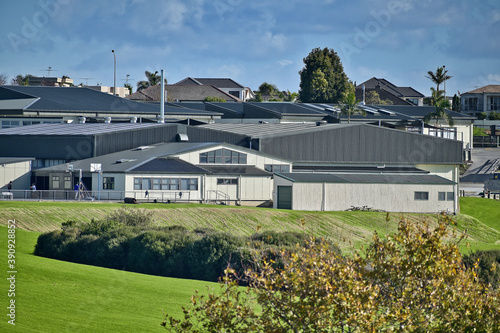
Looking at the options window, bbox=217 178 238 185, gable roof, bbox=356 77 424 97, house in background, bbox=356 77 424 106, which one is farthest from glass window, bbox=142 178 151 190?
gable roof, bbox=356 77 424 97

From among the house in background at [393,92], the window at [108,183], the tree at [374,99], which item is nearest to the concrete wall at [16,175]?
the window at [108,183]

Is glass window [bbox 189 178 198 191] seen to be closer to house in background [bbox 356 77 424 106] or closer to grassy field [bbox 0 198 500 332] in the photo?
grassy field [bbox 0 198 500 332]

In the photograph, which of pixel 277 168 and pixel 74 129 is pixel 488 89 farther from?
pixel 74 129

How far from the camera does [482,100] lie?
156000 mm

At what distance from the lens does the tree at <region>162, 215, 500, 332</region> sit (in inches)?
521

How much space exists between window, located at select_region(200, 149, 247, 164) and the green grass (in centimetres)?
3763

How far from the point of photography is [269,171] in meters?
68.6

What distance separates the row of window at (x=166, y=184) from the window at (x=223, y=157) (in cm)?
457

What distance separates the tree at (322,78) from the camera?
14538 cm

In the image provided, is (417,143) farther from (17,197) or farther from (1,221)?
(1,221)

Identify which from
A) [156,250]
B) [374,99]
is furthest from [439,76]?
[156,250]

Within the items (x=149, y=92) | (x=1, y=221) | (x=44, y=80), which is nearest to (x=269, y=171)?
(x=1, y=221)

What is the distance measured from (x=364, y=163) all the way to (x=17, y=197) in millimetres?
34241

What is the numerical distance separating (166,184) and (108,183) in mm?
4552
